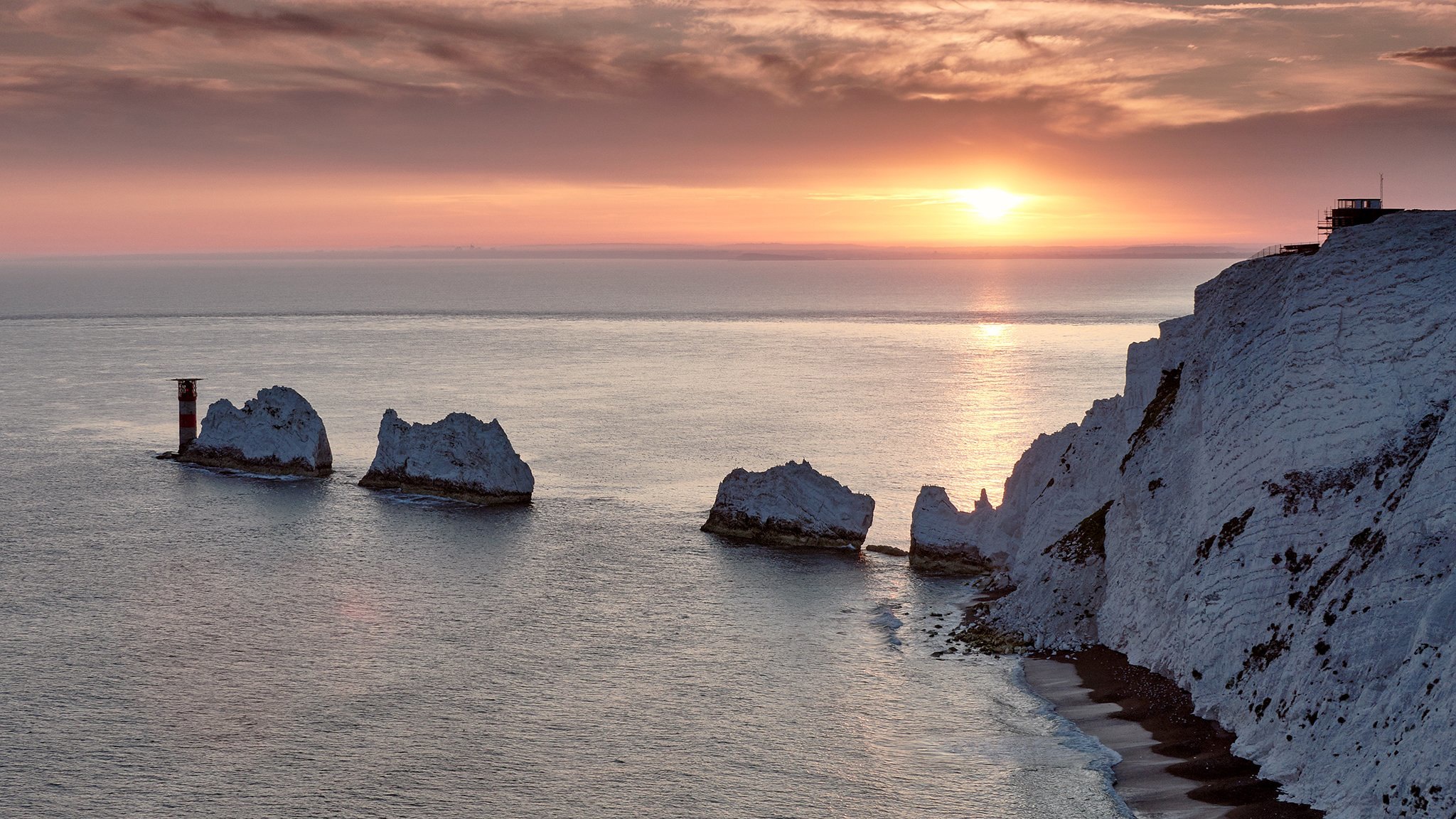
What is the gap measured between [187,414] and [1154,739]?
83495 mm

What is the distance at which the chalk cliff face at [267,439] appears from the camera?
94.5m

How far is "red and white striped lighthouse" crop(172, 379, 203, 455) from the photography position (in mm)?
101562

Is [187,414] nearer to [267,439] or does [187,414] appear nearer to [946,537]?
[267,439]

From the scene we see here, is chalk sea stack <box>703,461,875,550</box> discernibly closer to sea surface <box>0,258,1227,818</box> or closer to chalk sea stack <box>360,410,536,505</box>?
sea surface <box>0,258,1227,818</box>

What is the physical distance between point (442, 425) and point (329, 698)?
40861 millimetres

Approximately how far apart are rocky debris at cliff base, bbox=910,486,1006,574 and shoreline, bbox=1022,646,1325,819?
1604cm

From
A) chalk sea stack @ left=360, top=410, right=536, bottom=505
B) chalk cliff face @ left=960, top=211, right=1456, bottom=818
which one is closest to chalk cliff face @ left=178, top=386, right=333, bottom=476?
chalk sea stack @ left=360, top=410, right=536, bottom=505

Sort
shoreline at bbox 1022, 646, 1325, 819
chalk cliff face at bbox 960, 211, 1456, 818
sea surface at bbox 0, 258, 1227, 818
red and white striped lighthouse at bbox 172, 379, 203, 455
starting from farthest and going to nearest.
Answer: red and white striped lighthouse at bbox 172, 379, 203, 455
sea surface at bbox 0, 258, 1227, 818
shoreline at bbox 1022, 646, 1325, 819
chalk cliff face at bbox 960, 211, 1456, 818

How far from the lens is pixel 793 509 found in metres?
72.4

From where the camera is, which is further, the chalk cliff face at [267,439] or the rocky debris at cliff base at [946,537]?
the chalk cliff face at [267,439]

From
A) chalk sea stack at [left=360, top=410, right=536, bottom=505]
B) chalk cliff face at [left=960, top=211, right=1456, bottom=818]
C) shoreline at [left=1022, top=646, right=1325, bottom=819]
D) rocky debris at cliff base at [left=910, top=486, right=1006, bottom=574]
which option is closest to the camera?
chalk cliff face at [left=960, top=211, right=1456, bottom=818]

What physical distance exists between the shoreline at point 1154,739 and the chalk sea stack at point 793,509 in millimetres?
21537

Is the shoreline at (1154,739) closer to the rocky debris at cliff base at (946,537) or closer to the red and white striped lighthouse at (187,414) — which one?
the rocky debris at cliff base at (946,537)

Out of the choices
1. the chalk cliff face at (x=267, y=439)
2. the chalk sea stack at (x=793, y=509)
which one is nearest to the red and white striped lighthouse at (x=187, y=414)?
the chalk cliff face at (x=267, y=439)
